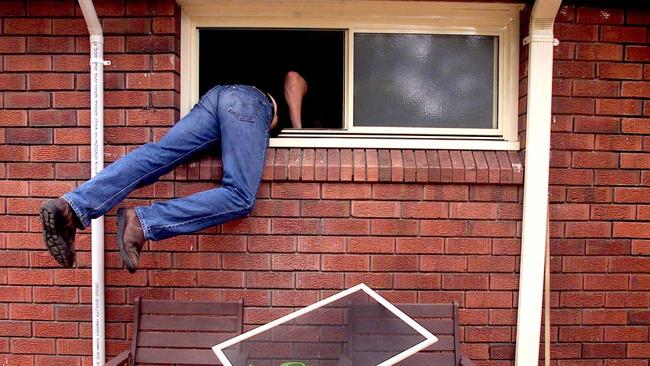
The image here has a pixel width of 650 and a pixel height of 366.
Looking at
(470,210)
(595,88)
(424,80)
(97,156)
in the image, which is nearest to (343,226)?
(470,210)

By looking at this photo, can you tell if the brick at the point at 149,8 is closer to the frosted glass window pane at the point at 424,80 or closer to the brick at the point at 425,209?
the frosted glass window pane at the point at 424,80

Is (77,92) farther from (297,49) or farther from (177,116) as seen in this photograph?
(297,49)

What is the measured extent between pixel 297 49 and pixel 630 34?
186 centimetres

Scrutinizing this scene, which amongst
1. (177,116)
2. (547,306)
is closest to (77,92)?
(177,116)

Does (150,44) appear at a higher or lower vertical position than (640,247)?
higher

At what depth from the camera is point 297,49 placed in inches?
120

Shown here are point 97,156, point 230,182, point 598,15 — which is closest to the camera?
point 230,182

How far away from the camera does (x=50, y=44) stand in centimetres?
283

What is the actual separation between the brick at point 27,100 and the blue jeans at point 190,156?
0.68 meters

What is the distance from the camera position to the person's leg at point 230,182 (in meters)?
2.52

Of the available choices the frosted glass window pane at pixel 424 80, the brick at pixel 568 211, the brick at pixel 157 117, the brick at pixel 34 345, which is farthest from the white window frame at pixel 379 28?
the brick at pixel 34 345

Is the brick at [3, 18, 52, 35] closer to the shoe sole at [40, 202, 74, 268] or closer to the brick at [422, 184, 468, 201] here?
the shoe sole at [40, 202, 74, 268]

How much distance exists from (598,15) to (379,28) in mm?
1194

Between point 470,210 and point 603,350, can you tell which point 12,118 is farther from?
point 603,350
